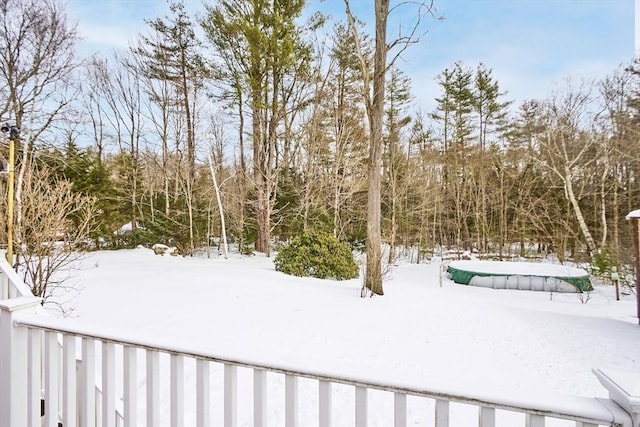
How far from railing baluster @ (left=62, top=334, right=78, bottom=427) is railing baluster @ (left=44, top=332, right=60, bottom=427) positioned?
3.5 inches

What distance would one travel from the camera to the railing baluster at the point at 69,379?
135 cm

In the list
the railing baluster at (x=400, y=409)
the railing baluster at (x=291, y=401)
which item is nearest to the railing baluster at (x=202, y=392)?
the railing baluster at (x=291, y=401)

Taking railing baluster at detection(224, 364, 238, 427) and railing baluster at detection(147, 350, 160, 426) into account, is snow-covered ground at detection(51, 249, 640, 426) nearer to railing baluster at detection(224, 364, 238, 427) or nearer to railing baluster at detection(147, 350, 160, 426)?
railing baluster at detection(147, 350, 160, 426)

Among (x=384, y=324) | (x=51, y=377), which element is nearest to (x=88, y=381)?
(x=51, y=377)

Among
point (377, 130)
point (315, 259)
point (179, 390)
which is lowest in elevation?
point (315, 259)

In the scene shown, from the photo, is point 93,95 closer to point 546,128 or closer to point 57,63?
point 57,63

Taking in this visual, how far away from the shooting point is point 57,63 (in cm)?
1112

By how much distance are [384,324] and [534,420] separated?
4.11 m

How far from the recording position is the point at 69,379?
1.36m

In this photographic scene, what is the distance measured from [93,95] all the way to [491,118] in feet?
62.7

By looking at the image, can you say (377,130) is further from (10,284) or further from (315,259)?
(10,284)

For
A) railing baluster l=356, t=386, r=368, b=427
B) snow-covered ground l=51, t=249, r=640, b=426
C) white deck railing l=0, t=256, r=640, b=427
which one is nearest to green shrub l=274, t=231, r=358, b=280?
snow-covered ground l=51, t=249, r=640, b=426

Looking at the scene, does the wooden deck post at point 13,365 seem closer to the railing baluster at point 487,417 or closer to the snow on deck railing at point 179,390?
the snow on deck railing at point 179,390

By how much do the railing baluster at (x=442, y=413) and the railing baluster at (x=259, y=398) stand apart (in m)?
0.51
